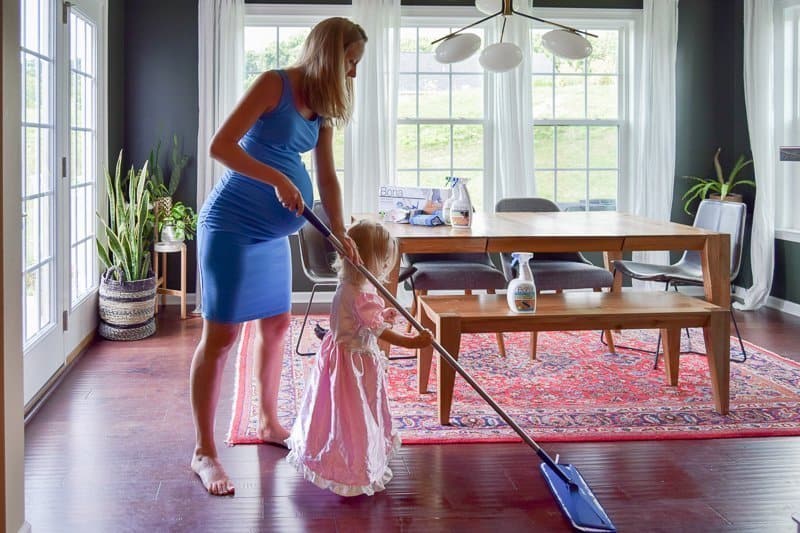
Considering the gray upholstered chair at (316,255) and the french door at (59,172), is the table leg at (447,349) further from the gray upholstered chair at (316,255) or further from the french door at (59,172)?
the french door at (59,172)

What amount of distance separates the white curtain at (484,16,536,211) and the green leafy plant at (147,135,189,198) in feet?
7.48

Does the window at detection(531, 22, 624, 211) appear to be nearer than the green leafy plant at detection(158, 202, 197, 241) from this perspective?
No

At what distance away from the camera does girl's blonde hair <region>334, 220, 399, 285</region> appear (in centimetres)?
260

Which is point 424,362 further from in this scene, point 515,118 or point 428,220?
point 515,118

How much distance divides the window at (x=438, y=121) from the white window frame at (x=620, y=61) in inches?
19.1

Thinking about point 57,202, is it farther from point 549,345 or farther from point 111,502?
point 549,345

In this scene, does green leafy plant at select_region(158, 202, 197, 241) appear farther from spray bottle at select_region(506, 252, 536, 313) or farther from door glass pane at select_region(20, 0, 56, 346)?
spray bottle at select_region(506, 252, 536, 313)

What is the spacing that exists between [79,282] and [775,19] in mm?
4849

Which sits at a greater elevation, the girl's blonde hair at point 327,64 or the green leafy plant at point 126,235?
the girl's blonde hair at point 327,64

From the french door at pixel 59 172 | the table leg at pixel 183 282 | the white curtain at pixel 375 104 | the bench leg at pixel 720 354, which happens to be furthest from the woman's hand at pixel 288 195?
the white curtain at pixel 375 104

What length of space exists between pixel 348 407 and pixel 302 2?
14.1ft

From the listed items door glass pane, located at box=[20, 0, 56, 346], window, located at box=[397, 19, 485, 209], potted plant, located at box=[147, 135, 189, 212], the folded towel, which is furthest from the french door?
window, located at box=[397, 19, 485, 209]

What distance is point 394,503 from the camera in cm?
254

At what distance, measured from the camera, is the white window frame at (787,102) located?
5.82m
